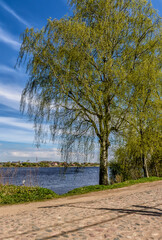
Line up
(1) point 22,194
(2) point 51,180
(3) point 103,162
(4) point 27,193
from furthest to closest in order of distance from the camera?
1. (2) point 51,180
2. (3) point 103,162
3. (4) point 27,193
4. (1) point 22,194

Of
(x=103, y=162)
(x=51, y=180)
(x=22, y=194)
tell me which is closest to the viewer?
(x=22, y=194)

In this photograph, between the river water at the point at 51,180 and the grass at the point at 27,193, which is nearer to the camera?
the grass at the point at 27,193

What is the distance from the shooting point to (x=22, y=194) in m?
11.7

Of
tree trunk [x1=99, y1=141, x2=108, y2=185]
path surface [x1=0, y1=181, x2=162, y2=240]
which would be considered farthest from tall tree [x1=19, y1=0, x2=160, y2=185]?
path surface [x1=0, y1=181, x2=162, y2=240]

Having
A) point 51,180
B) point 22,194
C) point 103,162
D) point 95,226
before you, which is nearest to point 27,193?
point 22,194

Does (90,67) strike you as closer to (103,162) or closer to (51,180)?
(103,162)

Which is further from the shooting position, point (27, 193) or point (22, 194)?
point (27, 193)

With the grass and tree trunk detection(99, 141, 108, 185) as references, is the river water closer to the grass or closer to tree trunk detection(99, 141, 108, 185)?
the grass

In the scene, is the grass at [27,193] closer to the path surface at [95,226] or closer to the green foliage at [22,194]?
the green foliage at [22,194]

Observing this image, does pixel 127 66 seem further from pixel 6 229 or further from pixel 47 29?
pixel 6 229

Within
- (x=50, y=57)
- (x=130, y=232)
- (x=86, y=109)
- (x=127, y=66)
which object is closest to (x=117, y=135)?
(x=86, y=109)

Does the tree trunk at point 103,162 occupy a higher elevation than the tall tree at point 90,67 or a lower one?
lower

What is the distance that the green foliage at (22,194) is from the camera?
1095 centimetres

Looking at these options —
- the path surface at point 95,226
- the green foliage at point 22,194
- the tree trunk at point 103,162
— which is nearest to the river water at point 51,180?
the green foliage at point 22,194
